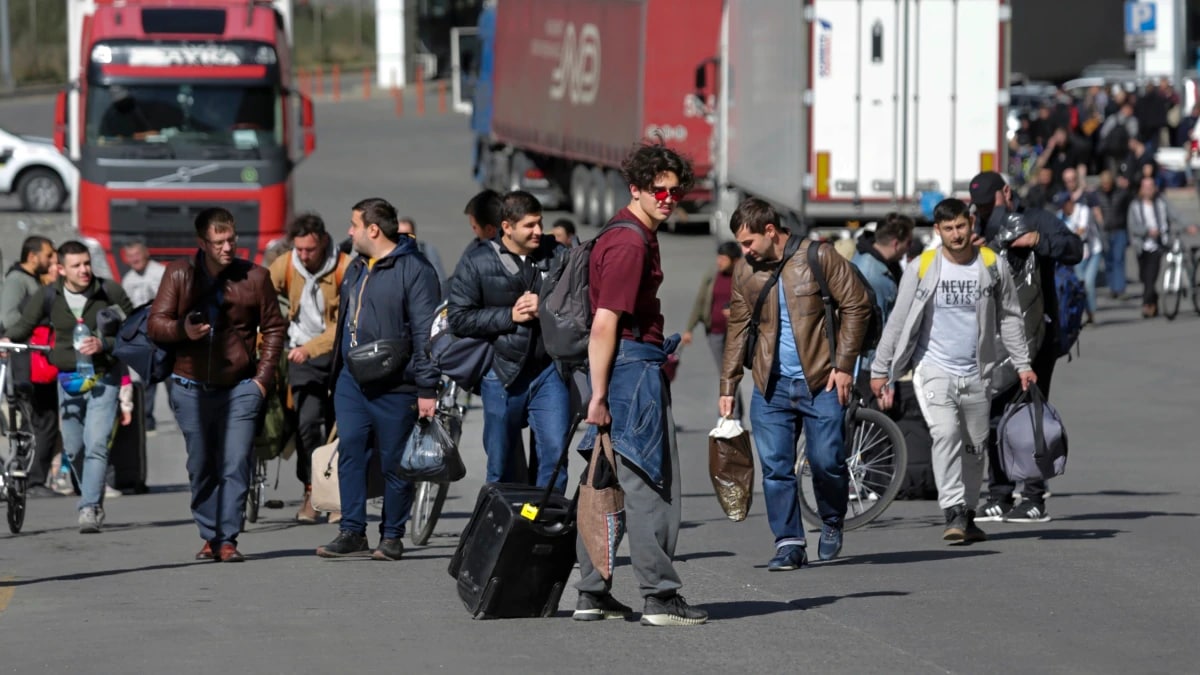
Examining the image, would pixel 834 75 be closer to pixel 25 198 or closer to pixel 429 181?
pixel 25 198

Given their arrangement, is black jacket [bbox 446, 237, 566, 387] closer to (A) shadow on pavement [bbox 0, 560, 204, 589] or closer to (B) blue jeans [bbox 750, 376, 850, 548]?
(B) blue jeans [bbox 750, 376, 850, 548]

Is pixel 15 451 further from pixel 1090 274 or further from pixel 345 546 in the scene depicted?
pixel 1090 274

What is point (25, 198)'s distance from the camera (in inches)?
1385

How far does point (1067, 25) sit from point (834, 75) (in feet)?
114

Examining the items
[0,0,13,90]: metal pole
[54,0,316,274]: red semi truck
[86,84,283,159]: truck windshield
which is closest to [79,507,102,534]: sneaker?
[54,0,316,274]: red semi truck

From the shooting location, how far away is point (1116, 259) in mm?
24875

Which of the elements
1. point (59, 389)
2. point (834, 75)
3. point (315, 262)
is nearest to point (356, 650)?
point (315, 262)

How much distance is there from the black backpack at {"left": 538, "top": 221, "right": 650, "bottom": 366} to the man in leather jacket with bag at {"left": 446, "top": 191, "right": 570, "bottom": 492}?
4.55 ft

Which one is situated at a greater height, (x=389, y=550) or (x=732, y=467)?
(x=732, y=467)

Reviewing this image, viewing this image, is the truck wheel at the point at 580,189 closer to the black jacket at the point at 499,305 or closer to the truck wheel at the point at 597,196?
the truck wheel at the point at 597,196

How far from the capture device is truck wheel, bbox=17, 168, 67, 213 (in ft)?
116

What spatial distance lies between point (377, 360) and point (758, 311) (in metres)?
1.80

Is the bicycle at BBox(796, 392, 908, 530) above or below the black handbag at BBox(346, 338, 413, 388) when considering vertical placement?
below

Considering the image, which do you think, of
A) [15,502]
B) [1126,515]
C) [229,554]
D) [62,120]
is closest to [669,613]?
[229,554]
